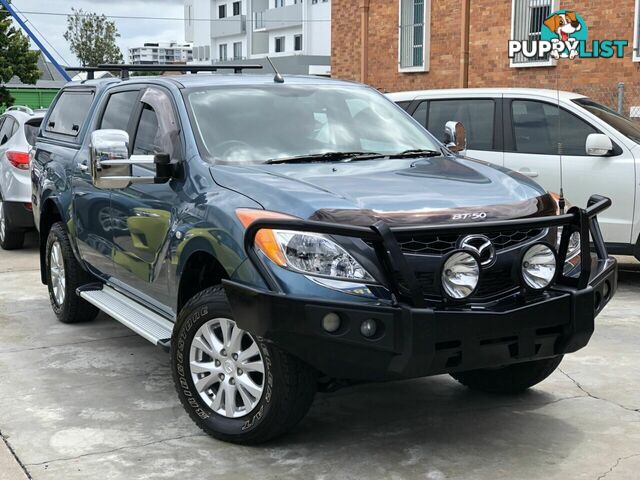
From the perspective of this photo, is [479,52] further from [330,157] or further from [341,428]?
[341,428]

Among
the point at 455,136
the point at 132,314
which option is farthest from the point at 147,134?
the point at 455,136

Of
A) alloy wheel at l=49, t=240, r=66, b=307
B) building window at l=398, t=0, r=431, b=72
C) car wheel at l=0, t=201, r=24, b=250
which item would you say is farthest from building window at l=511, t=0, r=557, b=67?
alloy wheel at l=49, t=240, r=66, b=307

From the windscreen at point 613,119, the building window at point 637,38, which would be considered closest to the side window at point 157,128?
the windscreen at point 613,119

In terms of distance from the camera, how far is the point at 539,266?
4.02 meters

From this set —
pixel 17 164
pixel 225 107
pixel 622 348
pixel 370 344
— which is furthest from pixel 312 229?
pixel 17 164

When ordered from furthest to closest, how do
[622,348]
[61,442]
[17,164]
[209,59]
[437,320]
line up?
[209,59]
[17,164]
[622,348]
[61,442]
[437,320]

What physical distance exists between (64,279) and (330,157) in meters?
2.82

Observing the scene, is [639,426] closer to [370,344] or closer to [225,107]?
[370,344]

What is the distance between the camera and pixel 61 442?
4426 millimetres

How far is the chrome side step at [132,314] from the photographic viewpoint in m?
4.93

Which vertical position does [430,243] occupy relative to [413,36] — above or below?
below

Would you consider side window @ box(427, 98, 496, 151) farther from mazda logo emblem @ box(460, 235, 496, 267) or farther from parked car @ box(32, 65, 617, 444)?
mazda logo emblem @ box(460, 235, 496, 267)

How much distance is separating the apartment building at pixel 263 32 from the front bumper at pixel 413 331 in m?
43.8

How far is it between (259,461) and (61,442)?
1.02 metres
